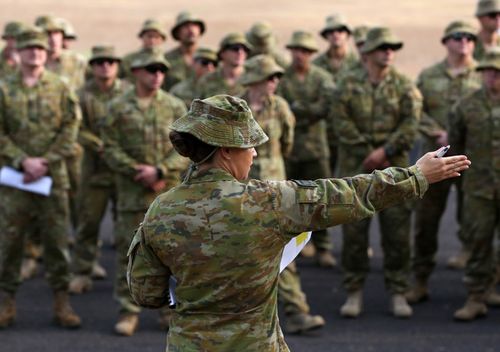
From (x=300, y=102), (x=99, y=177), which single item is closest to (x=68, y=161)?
(x=99, y=177)

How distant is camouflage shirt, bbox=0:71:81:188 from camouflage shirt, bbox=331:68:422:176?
2.05 meters

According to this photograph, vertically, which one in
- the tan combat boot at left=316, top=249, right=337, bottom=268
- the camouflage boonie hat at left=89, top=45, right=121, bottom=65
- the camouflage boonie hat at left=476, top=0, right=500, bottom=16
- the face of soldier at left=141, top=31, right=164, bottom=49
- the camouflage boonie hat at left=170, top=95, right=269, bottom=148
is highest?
the camouflage boonie hat at left=170, top=95, right=269, bottom=148

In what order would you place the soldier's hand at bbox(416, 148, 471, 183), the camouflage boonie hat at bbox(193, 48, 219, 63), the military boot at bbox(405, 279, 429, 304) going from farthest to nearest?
the camouflage boonie hat at bbox(193, 48, 219, 63), the military boot at bbox(405, 279, 429, 304), the soldier's hand at bbox(416, 148, 471, 183)

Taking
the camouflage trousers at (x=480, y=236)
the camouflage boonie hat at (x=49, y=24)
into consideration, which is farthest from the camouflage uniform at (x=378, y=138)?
the camouflage boonie hat at (x=49, y=24)

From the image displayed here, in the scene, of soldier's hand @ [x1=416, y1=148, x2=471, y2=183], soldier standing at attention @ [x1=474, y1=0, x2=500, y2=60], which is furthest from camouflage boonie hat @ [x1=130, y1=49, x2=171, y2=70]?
soldier's hand @ [x1=416, y1=148, x2=471, y2=183]

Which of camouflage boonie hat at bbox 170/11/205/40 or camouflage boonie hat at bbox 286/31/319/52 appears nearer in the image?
camouflage boonie hat at bbox 286/31/319/52

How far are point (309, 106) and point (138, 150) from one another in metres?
2.21

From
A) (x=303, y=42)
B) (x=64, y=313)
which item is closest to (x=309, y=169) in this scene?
(x=303, y=42)

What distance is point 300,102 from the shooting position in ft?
35.7

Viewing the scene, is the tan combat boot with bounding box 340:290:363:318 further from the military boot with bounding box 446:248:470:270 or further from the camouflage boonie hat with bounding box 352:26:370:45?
the camouflage boonie hat with bounding box 352:26:370:45

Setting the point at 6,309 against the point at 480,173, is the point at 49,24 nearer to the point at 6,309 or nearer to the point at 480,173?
the point at 6,309

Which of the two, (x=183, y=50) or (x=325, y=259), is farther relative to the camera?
(x=183, y=50)

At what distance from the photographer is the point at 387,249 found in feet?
31.6

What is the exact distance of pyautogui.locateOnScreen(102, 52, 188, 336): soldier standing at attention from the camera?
9.02 meters
